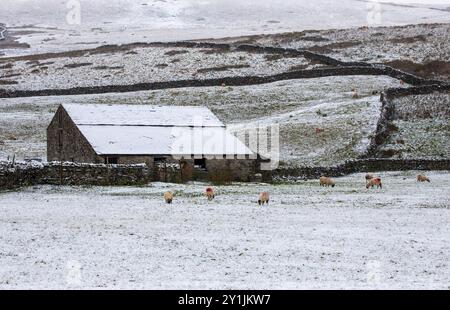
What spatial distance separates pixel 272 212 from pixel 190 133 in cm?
2444

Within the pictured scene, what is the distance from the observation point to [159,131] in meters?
55.2

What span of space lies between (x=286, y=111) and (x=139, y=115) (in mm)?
21450

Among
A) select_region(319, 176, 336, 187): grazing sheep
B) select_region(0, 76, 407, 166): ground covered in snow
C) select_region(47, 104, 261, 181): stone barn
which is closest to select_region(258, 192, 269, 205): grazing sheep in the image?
select_region(319, 176, 336, 187): grazing sheep

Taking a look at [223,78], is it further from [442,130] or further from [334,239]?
[334,239]

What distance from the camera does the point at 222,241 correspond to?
24734mm

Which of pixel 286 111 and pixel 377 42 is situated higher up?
pixel 377 42

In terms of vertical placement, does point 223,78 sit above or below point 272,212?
above

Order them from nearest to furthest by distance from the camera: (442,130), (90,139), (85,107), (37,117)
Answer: (90,139), (85,107), (442,130), (37,117)

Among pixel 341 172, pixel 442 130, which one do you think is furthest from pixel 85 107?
pixel 442 130

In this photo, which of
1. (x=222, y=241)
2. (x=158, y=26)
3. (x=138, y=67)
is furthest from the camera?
(x=158, y=26)

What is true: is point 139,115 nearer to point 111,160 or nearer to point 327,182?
point 111,160

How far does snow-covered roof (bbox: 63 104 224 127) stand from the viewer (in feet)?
184

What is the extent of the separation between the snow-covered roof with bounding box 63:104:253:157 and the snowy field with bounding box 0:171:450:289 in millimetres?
13481

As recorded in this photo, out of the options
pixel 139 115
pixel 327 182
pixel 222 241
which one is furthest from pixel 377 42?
pixel 222 241
